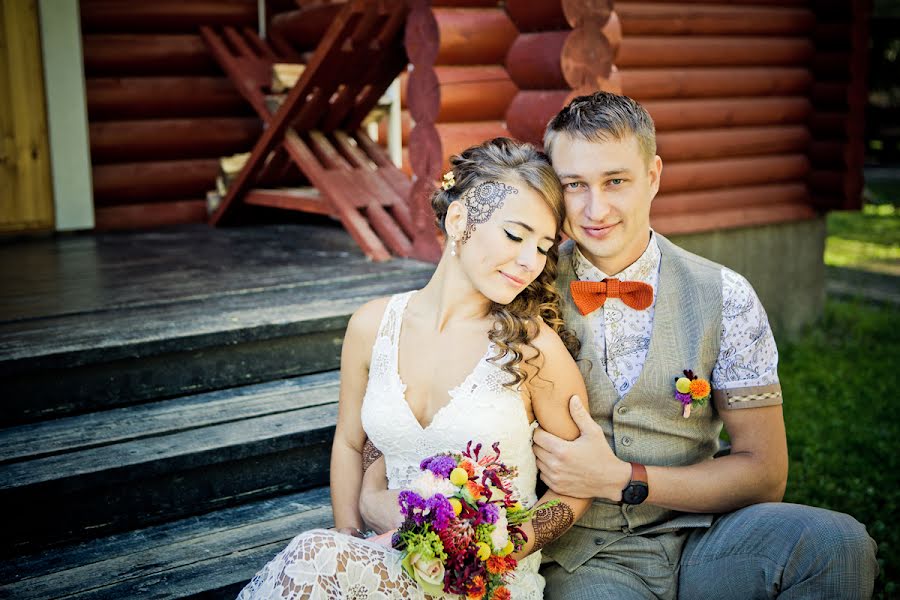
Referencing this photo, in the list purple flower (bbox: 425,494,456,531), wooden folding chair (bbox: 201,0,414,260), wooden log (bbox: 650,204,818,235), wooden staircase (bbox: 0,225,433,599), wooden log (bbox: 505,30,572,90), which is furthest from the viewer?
wooden log (bbox: 650,204,818,235)

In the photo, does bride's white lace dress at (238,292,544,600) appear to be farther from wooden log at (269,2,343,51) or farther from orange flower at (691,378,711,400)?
wooden log at (269,2,343,51)

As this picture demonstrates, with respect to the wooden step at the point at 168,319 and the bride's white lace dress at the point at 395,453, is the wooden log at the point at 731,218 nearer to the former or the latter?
the wooden step at the point at 168,319

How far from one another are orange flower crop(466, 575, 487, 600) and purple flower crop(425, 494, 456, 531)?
0.43 ft

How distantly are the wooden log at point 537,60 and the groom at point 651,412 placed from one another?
7.30 feet

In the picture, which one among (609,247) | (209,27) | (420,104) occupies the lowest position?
(609,247)

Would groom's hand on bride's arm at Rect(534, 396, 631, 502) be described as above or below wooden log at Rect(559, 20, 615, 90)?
below

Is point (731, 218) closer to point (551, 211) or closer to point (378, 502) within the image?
point (551, 211)

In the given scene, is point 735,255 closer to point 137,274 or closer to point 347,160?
point 347,160

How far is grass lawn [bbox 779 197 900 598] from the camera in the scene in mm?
4027

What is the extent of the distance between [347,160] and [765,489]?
3.95 m

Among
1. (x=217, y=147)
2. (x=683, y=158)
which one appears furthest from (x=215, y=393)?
(x=683, y=158)

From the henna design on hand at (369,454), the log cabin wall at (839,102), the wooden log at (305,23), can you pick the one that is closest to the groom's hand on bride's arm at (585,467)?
the henna design on hand at (369,454)

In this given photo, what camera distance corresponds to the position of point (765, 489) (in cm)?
224

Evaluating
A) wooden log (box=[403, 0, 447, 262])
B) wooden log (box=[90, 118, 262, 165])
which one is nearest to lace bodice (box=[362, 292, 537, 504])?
wooden log (box=[403, 0, 447, 262])
